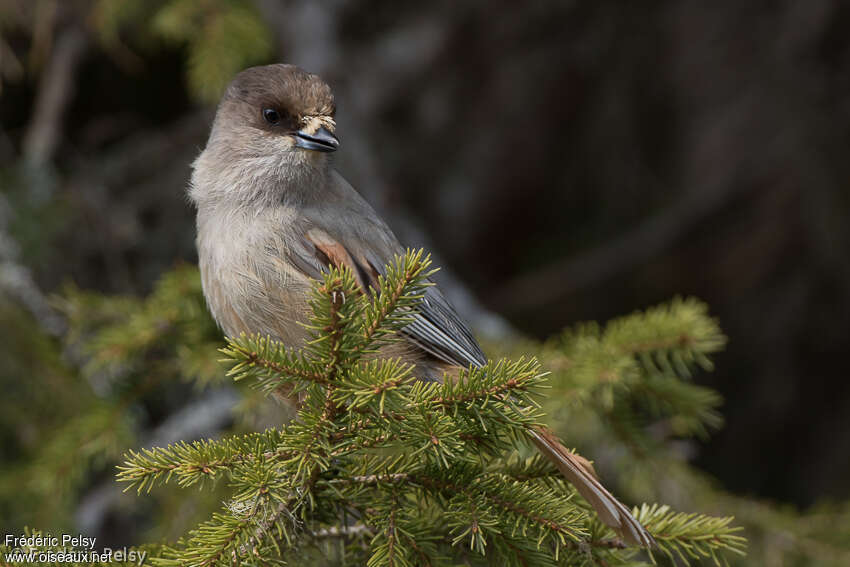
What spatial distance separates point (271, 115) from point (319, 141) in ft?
0.86

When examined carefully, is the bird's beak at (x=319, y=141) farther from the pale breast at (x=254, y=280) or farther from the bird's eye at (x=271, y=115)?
the pale breast at (x=254, y=280)

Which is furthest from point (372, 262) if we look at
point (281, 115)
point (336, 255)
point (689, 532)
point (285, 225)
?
point (689, 532)

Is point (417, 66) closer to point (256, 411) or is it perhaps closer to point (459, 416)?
point (256, 411)

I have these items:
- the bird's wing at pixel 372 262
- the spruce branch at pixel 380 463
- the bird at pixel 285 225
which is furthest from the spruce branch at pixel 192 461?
the bird's wing at pixel 372 262

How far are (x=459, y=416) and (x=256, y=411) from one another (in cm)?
155

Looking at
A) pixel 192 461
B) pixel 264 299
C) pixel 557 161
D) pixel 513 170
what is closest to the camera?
pixel 192 461

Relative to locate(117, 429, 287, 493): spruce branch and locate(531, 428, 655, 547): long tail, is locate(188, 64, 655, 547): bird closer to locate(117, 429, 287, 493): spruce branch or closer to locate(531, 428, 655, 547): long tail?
locate(531, 428, 655, 547): long tail

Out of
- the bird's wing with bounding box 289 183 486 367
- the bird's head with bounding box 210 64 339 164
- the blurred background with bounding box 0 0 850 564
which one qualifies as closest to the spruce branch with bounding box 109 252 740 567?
the bird's wing with bounding box 289 183 486 367

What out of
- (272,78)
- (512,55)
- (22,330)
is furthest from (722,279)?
(22,330)

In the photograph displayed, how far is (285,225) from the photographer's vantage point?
9.50ft

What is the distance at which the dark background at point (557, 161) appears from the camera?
4.29 m

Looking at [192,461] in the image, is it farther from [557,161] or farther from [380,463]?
[557,161]

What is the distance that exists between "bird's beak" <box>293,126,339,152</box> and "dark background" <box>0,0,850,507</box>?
1.05 m

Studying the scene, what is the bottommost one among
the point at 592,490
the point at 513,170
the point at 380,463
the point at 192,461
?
the point at 192,461
